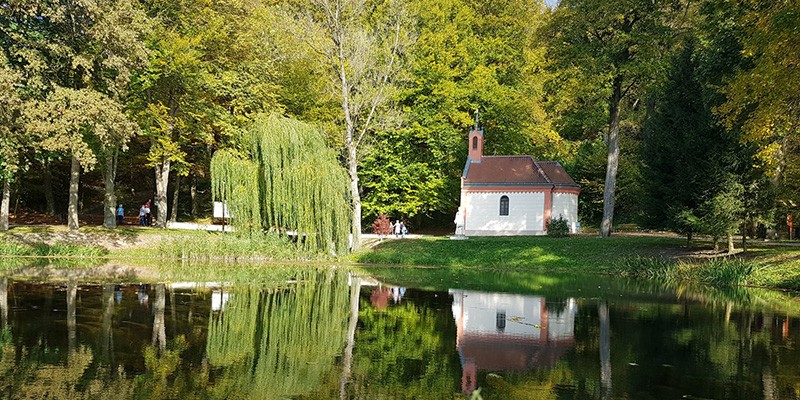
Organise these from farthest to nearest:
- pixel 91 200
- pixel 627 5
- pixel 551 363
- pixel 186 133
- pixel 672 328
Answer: pixel 91 200
pixel 186 133
pixel 627 5
pixel 672 328
pixel 551 363

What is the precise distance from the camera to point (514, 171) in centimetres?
3584

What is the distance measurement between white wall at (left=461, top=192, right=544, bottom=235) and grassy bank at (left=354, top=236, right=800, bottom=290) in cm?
468

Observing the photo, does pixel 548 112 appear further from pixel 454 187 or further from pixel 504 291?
pixel 504 291

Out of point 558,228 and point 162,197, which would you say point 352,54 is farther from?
point 558,228

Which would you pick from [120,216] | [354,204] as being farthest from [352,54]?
[120,216]

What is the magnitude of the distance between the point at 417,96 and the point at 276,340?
2888 centimetres

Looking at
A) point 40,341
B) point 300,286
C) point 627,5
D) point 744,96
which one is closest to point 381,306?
point 300,286

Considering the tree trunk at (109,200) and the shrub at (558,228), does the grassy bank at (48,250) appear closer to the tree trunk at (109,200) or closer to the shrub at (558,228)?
the tree trunk at (109,200)

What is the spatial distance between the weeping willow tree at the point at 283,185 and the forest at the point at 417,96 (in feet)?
2.57

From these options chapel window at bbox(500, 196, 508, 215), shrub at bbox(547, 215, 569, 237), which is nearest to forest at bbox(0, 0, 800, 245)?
shrub at bbox(547, 215, 569, 237)

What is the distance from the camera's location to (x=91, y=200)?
41.7 meters

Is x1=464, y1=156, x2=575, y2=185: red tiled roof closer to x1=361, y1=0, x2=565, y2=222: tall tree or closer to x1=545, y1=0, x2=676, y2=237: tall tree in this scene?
x1=361, y1=0, x2=565, y2=222: tall tree

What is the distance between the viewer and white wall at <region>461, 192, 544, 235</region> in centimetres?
3503

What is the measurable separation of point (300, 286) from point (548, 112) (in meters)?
26.6
